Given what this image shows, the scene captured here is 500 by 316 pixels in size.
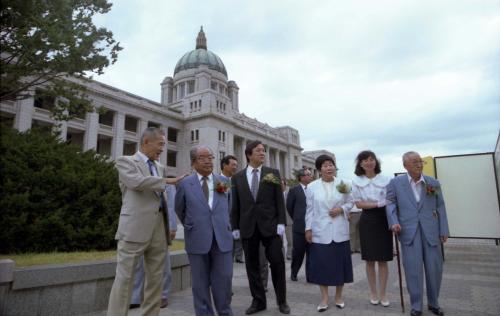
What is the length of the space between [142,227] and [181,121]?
162ft

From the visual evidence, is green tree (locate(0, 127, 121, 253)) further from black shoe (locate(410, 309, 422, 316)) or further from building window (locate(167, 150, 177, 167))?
building window (locate(167, 150, 177, 167))

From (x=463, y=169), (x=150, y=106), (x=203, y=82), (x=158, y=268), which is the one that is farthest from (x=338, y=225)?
(x=203, y=82)

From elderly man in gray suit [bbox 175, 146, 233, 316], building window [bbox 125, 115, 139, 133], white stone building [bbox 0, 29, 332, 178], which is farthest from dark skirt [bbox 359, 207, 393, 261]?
building window [bbox 125, 115, 139, 133]

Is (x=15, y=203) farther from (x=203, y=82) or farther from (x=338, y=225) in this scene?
(x=203, y=82)

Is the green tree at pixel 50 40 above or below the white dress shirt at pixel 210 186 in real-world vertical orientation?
above

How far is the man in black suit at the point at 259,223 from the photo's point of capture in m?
4.63

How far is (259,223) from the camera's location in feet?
15.3

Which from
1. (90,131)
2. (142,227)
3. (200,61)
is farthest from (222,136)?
(142,227)

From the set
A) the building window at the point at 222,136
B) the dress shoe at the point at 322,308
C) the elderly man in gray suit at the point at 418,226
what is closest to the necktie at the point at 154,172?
the dress shoe at the point at 322,308

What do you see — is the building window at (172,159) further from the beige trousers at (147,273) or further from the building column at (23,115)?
the beige trousers at (147,273)

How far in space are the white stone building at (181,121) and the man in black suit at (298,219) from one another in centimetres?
2436

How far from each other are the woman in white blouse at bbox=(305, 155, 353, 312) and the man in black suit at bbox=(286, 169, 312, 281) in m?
1.97

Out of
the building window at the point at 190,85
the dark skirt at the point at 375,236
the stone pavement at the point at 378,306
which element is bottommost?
the stone pavement at the point at 378,306

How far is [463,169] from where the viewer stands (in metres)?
10.4
